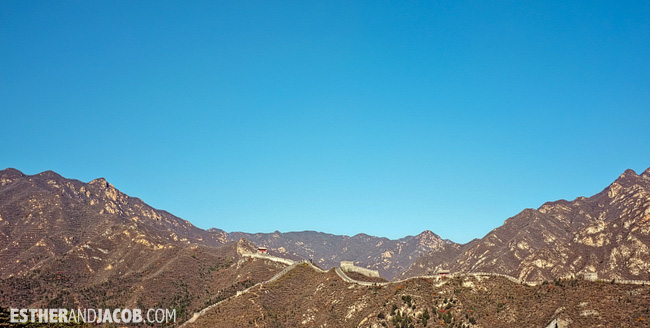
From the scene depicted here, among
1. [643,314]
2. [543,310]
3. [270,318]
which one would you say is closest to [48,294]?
[270,318]

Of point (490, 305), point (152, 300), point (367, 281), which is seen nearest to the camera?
point (490, 305)

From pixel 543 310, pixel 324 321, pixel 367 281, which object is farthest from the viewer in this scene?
pixel 367 281

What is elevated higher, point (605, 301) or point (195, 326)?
point (195, 326)

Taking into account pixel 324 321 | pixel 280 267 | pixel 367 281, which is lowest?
pixel 324 321

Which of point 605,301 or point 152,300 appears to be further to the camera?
point 152,300

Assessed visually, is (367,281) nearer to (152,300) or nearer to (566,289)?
(566,289)

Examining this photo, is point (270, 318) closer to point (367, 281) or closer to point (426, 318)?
point (367, 281)

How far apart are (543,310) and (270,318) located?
58.9 metres

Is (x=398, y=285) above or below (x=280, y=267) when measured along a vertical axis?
below

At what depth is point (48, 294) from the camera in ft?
649

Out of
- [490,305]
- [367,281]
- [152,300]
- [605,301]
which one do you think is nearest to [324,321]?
[367,281]

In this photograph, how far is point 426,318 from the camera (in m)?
115

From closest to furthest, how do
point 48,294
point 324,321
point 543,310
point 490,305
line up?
point 543,310, point 490,305, point 324,321, point 48,294

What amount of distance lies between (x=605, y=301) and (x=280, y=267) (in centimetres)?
9857
